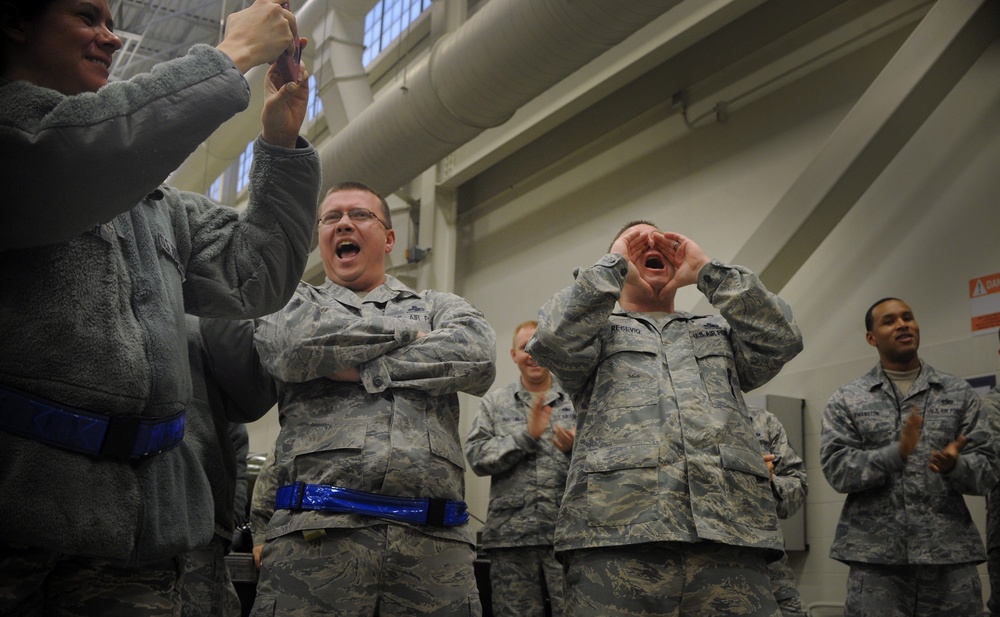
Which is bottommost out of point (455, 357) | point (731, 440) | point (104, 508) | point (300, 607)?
point (300, 607)

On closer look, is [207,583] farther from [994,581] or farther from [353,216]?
[994,581]

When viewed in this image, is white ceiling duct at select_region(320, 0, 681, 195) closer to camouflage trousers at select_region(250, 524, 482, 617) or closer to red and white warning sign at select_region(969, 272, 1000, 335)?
red and white warning sign at select_region(969, 272, 1000, 335)

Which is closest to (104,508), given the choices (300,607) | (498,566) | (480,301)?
(300,607)

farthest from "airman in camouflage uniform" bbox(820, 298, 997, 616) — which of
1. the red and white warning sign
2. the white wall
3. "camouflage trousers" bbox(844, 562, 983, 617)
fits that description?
the white wall

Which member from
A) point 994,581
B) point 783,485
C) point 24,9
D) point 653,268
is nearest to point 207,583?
point 24,9

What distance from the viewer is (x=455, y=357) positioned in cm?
236

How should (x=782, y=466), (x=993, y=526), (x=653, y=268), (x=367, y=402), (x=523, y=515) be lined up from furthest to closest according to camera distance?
(x=523, y=515)
(x=782, y=466)
(x=993, y=526)
(x=653, y=268)
(x=367, y=402)

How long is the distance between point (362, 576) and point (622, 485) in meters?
0.63

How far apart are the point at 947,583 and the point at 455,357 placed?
7.81ft

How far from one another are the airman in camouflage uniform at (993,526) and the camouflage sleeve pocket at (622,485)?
2.29m

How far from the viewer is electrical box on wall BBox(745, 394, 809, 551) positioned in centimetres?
483

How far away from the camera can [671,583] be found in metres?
2.05

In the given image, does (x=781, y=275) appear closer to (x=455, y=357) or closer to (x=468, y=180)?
(x=455, y=357)

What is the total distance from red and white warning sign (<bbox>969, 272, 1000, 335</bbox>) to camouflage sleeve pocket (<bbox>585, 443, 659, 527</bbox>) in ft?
9.44
